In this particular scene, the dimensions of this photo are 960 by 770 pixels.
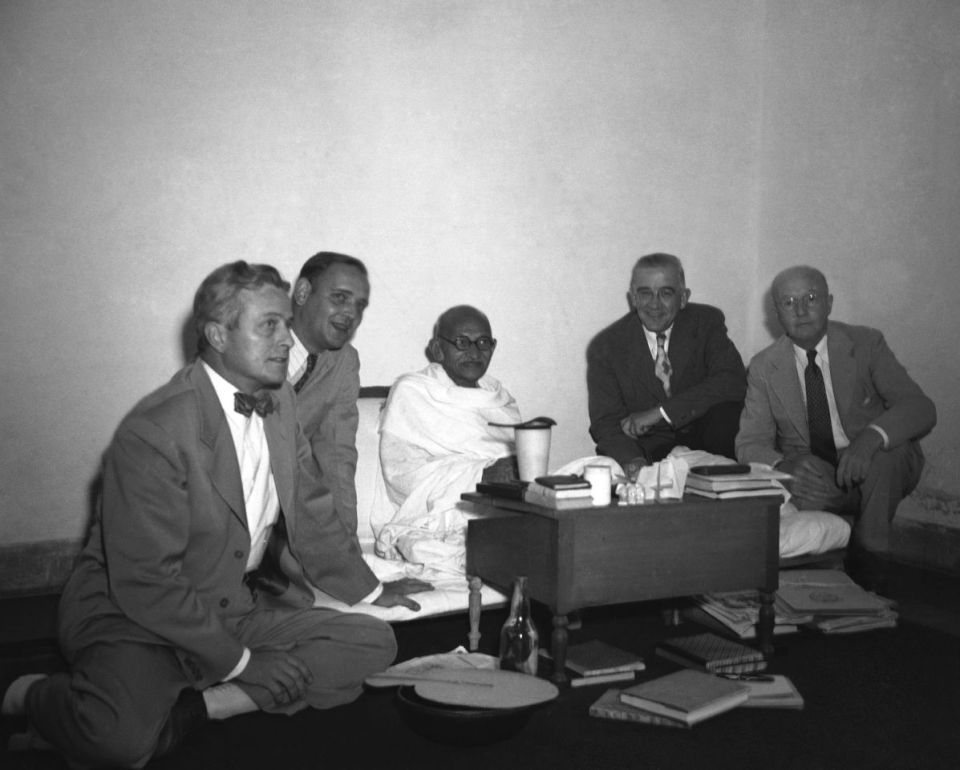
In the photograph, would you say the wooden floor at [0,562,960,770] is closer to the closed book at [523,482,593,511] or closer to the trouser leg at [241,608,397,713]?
the trouser leg at [241,608,397,713]

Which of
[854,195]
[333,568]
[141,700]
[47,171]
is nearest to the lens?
[141,700]

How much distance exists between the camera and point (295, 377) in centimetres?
399

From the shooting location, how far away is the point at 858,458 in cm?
418

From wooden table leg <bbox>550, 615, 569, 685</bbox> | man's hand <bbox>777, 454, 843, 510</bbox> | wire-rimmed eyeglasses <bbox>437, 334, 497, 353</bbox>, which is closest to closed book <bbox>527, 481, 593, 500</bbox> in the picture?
wooden table leg <bbox>550, 615, 569, 685</bbox>

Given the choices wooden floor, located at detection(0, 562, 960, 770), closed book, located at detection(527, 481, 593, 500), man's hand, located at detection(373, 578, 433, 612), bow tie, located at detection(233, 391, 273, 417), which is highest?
bow tie, located at detection(233, 391, 273, 417)

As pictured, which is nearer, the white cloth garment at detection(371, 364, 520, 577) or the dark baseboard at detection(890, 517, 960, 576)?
the white cloth garment at detection(371, 364, 520, 577)

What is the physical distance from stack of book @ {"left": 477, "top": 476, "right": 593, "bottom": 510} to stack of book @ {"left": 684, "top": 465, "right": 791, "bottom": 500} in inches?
19.6

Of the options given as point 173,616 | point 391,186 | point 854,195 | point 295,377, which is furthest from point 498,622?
point 854,195

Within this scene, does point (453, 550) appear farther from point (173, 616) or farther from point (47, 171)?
point (47, 171)

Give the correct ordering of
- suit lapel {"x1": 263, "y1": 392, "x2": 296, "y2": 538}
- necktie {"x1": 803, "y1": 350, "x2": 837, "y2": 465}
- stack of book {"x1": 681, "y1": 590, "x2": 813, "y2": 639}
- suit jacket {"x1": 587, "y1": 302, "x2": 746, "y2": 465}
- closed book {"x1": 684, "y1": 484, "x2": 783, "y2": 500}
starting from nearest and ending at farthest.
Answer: suit lapel {"x1": 263, "y1": 392, "x2": 296, "y2": 538}, closed book {"x1": 684, "y1": 484, "x2": 783, "y2": 500}, stack of book {"x1": 681, "y1": 590, "x2": 813, "y2": 639}, necktie {"x1": 803, "y1": 350, "x2": 837, "y2": 465}, suit jacket {"x1": 587, "y1": 302, "x2": 746, "y2": 465}

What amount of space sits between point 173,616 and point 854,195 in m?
4.54

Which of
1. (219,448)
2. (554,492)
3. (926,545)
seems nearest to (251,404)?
(219,448)

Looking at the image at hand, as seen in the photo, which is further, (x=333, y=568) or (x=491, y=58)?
(x=491, y=58)

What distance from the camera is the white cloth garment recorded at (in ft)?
12.8
